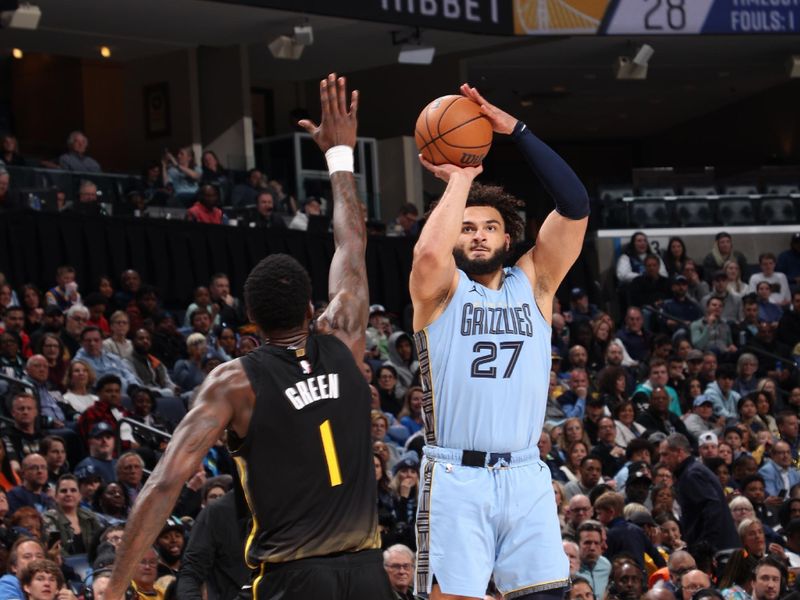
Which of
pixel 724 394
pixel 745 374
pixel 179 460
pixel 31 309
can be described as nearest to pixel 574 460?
pixel 724 394

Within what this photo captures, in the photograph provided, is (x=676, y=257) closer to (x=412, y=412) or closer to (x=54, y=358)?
(x=412, y=412)

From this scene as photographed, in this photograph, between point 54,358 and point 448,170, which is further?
point 54,358

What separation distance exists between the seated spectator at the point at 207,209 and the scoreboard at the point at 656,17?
5.85 metres

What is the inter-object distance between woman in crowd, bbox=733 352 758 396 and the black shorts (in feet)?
42.6

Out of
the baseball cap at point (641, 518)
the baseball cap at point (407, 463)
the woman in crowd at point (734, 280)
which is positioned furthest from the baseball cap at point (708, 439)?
the woman in crowd at point (734, 280)

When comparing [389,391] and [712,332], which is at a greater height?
[712,332]

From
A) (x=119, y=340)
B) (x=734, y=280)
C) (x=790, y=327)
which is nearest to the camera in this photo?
(x=119, y=340)

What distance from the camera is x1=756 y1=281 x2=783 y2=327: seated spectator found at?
18.9 metres

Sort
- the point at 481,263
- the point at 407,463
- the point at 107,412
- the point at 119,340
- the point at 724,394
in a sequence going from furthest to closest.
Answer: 1. the point at 724,394
2. the point at 119,340
3. the point at 107,412
4. the point at 407,463
5. the point at 481,263

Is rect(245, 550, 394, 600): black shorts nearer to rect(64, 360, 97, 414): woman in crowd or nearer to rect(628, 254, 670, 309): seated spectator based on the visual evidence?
rect(64, 360, 97, 414): woman in crowd

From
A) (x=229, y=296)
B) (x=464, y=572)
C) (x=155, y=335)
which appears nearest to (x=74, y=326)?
(x=155, y=335)

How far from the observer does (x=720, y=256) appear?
2031 cm

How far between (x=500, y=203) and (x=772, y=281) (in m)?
14.4

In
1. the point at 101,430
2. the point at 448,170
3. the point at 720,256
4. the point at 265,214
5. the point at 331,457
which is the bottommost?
the point at 101,430
